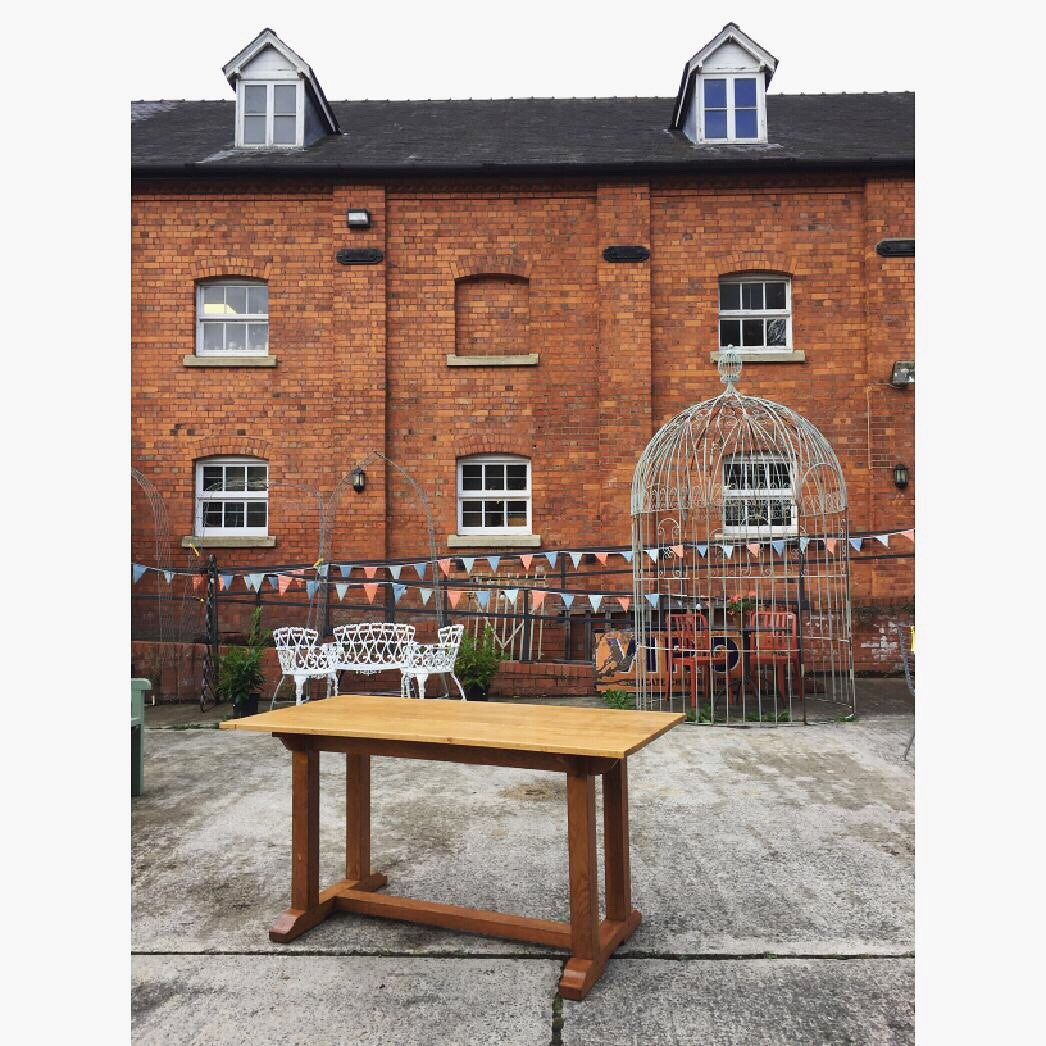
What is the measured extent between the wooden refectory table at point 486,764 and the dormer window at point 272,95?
34.2 feet

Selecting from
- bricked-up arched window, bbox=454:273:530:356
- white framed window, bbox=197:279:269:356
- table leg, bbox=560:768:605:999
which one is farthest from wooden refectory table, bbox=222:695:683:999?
white framed window, bbox=197:279:269:356

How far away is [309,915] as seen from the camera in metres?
3.47

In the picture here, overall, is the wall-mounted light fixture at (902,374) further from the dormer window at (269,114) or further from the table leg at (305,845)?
the table leg at (305,845)

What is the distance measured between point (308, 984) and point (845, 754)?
499 cm

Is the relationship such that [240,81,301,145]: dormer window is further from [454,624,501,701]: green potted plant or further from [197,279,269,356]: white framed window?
[454,624,501,701]: green potted plant

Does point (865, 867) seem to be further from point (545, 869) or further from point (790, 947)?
point (545, 869)

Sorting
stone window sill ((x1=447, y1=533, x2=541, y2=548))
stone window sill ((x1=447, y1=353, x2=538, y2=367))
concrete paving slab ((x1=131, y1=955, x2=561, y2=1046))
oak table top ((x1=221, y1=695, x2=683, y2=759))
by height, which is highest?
stone window sill ((x1=447, y1=353, x2=538, y2=367))

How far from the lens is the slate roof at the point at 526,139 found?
10523 mm

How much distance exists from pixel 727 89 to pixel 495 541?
736 cm

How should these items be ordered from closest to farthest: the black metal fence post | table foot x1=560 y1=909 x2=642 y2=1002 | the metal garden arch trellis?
table foot x1=560 y1=909 x2=642 y2=1002 < the metal garden arch trellis < the black metal fence post

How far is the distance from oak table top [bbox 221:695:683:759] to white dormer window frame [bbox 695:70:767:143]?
10.4 metres

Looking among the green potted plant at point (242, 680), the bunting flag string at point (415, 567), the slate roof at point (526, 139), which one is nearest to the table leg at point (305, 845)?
the green potted plant at point (242, 680)

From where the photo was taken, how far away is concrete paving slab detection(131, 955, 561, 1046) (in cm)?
271

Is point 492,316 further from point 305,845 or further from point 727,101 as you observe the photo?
point 305,845
